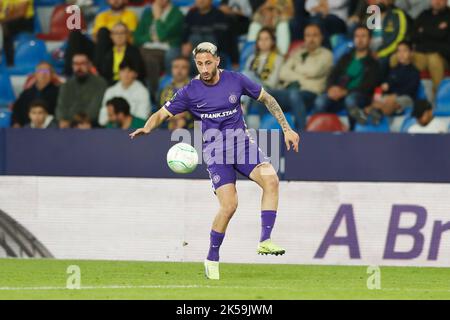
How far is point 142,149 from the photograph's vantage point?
48.8 feet

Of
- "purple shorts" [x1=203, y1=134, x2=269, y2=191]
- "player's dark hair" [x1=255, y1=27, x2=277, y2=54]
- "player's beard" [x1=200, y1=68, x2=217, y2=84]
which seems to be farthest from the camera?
"player's dark hair" [x1=255, y1=27, x2=277, y2=54]

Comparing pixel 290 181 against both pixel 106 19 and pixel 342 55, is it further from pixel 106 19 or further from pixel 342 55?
pixel 106 19

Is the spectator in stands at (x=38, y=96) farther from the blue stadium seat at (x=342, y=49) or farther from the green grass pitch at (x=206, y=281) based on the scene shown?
the blue stadium seat at (x=342, y=49)

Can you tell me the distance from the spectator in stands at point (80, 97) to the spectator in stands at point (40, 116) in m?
0.12

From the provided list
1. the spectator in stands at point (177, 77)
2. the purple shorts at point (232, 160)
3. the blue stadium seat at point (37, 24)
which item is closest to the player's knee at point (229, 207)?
the purple shorts at point (232, 160)

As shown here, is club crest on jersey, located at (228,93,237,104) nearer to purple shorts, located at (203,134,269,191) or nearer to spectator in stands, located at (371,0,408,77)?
purple shorts, located at (203,134,269,191)

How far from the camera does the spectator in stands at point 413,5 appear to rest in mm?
17000

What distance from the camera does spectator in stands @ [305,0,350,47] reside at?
55.0 ft

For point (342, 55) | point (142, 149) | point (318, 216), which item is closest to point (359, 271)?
point (318, 216)

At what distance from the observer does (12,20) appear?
60.5 ft

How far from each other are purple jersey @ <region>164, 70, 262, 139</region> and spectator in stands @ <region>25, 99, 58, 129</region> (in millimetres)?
5391

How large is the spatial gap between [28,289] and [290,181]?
14.8ft

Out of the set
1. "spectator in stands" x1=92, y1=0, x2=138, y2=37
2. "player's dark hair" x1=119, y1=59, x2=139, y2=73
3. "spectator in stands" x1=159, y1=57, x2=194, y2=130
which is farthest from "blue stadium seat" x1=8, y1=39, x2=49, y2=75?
"spectator in stands" x1=159, y1=57, x2=194, y2=130

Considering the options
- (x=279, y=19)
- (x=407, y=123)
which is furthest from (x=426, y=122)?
(x=279, y=19)
